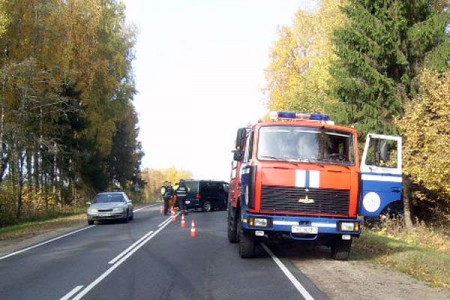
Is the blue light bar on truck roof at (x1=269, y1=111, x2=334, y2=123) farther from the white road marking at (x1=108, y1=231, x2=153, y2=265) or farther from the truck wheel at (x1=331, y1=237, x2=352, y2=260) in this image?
the white road marking at (x1=108, y1=231, x2=153, y2=265)

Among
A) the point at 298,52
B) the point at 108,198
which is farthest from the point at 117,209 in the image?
the point at 298,52

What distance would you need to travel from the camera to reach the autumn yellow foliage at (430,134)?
15.3 m

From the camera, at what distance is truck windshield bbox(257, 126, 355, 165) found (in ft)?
36.1

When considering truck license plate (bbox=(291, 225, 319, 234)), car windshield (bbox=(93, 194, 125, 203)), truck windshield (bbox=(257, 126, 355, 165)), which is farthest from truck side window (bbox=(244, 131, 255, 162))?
car windshield (bbox=(93, 194, 125, 203))

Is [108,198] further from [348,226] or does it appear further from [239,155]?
[348,226]

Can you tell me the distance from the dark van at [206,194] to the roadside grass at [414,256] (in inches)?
660

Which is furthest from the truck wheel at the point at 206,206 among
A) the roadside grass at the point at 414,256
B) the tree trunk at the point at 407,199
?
the roadside grass at the point at 414,256

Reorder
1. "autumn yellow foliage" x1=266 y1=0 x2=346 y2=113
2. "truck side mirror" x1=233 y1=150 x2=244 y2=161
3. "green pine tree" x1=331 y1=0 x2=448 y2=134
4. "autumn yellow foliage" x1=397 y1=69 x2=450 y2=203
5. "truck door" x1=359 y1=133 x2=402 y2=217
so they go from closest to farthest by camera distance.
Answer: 1. "truck door" x1=359 y1=133 x2=402 y2=217
2. "truck side mirror" x1=233 y1=150 x2=244 y2=161
3. "autumn yellow foliage" x1=397 y1=69 x2=450 y2=203
4. "green pine tree" x1=331 y1=0 x2=448 y2=134
5. "autumn yellow foliage" x1=266 y1=0 x2=346 y2=113

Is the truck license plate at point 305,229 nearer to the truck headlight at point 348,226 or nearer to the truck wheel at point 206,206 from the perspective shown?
the truck headlight at point 348,226

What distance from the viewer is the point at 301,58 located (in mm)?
41531

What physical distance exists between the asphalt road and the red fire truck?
38.4 inches

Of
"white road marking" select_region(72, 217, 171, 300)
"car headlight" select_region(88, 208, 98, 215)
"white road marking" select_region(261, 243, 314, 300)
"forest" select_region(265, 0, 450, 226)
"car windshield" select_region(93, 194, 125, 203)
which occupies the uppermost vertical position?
"forest" select_region(265, 0, 450, 226)

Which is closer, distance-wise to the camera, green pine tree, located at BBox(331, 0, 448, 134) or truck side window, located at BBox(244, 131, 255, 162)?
truck side window, located at BBox(244, 131, 255, 162)

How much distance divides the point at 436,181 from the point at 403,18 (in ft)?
24.1
